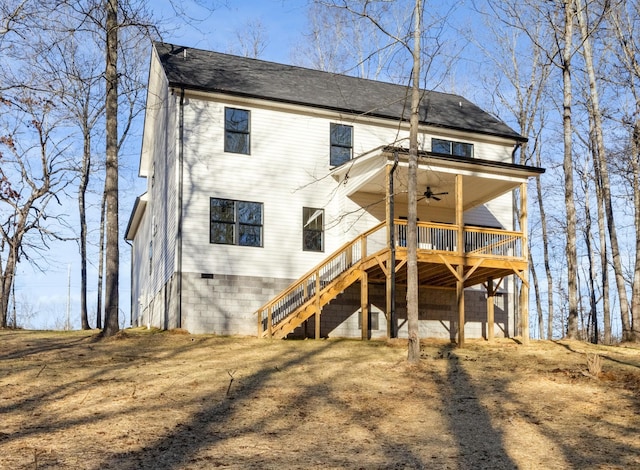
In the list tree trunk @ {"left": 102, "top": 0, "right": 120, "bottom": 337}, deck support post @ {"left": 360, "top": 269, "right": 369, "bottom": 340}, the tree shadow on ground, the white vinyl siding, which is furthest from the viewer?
the white vinyl siding

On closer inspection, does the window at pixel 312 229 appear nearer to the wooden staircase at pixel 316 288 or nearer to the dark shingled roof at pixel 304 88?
the wooden staircase at pixel 316 288

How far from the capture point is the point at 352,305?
23.0m

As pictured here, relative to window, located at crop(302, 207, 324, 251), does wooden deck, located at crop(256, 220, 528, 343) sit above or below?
below

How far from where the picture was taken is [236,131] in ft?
73.9

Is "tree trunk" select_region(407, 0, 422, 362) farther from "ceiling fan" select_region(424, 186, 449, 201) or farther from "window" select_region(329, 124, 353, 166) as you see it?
"window" select_region(329, 124, 353, 166)

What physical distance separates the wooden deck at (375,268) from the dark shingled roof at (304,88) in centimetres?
427

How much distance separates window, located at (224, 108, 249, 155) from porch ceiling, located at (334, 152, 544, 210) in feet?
9.73

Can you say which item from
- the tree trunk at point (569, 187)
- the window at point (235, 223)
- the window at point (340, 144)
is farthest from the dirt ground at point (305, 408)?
the window at point (340, 144)

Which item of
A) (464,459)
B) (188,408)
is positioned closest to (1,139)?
(188,408)

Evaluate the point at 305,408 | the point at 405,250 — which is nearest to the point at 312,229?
the point at 405,250

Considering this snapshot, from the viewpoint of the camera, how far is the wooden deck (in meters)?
20.6

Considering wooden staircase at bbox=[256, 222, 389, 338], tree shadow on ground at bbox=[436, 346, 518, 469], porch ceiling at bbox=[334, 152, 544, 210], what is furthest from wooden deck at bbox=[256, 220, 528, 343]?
tree shadow on ground at bbox=[436, 346, 518, 469]

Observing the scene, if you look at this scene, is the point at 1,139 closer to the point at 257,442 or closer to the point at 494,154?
the point at 494,154

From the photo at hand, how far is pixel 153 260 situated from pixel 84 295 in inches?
257
